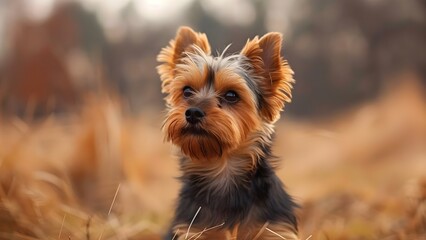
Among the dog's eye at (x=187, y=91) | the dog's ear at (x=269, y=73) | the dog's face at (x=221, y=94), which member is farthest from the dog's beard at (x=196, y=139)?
the dog's ear at (x=269, y=73)

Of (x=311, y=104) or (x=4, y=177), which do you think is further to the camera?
(x=311, y=104)

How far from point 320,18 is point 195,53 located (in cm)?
635

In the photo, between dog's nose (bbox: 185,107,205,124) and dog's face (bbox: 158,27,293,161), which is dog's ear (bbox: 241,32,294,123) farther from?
dog's nose (bbox: 185,107,205,124)

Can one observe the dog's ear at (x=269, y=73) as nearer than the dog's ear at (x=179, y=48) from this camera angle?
Yes

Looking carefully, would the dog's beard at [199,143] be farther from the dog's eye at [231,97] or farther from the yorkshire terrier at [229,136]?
the dog's eye at [231,97]

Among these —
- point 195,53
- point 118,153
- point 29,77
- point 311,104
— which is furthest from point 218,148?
point 29,77

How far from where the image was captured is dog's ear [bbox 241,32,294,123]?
4.05 metres

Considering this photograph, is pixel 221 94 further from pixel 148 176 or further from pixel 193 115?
pixel 148 176

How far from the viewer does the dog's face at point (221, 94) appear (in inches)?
153

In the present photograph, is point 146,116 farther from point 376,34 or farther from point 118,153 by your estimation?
point 376,34

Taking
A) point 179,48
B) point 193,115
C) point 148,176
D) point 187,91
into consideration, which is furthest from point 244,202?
point 148,176

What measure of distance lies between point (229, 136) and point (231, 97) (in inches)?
10.0

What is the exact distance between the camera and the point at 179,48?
430 cm

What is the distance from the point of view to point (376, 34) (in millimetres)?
9922
